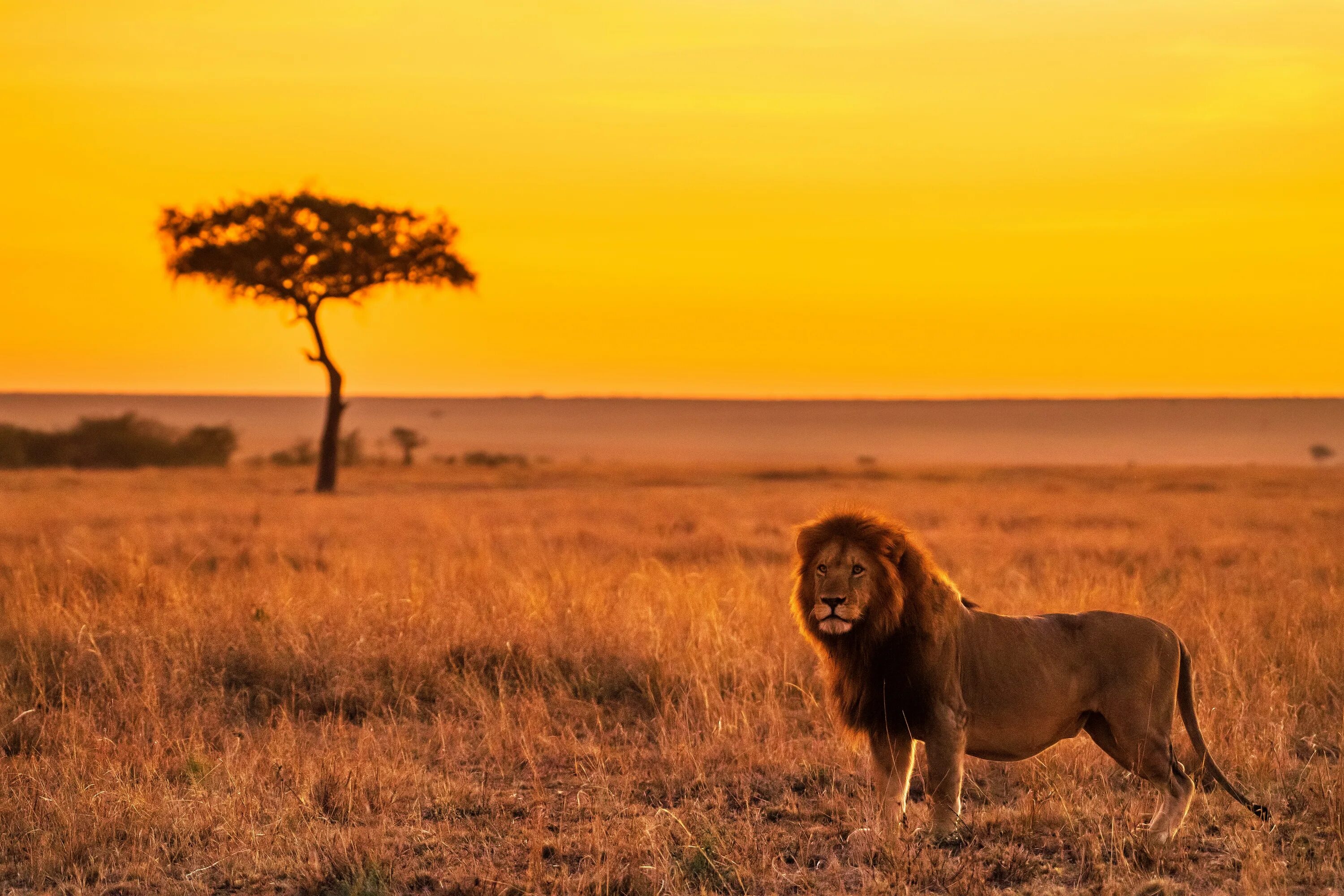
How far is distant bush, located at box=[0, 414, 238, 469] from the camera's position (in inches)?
1731

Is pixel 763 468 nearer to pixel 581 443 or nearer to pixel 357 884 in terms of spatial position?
pixel 357 884

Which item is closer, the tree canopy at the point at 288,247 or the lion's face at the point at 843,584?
the lion's face at the point at 843,584

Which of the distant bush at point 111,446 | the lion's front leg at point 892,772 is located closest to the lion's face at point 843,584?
the lion's front leg at point 892,772

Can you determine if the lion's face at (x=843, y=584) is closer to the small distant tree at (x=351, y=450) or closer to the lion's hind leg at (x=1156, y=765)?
the lion's hind leg at (x=1156, y=765)

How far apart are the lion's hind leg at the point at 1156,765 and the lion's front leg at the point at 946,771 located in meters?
0.61

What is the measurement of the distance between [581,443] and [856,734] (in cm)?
11034

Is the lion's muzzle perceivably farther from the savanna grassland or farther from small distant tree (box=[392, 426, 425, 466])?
small distant tree (box=[392, 426, 425, 466])

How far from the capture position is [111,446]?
45062mm

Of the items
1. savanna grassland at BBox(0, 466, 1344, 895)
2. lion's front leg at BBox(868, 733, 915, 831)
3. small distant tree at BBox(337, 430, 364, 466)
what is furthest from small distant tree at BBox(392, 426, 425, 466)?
lion's front leg at BBox(868, 733, 915, 831)

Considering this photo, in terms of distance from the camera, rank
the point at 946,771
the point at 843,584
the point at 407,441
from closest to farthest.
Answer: the point at 843,584 → the point at 946,771 → the point at 407,441

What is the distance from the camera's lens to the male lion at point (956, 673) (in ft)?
16.8

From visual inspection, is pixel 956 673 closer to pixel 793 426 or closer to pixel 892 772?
pixel 892 772

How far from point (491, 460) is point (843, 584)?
161 feet

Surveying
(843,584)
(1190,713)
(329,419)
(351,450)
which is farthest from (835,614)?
(351,450)
